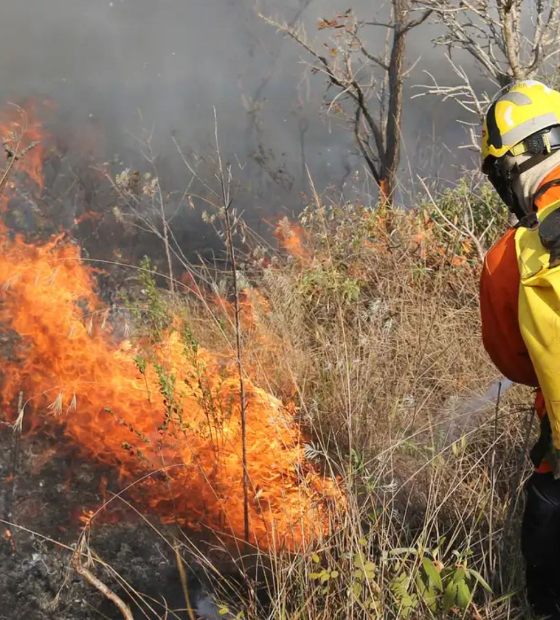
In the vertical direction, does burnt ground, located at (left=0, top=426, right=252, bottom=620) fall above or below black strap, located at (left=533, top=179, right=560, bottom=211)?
below

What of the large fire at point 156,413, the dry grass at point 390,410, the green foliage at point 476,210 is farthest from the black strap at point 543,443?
the green foliage at point 476,210

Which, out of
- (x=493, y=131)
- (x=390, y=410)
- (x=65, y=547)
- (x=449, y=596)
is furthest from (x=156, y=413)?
(x=493, y=131)

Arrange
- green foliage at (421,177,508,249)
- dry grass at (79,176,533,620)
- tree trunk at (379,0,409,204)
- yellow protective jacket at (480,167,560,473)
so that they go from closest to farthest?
1. yellow protective jacket at (480,167,560,473)
2. dry grass at (79,176,533,620)
3. green foliage at (421,177,508,249)
4. tree trunk at (379,0,409,204)

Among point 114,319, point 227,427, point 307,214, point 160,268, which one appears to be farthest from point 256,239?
point 227,427

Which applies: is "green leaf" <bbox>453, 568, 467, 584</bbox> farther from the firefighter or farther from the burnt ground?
the burnt ground

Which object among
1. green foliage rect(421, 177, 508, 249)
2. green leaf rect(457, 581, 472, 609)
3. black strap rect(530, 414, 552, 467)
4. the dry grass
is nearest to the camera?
black strap rect(530, 414, 552, 467)

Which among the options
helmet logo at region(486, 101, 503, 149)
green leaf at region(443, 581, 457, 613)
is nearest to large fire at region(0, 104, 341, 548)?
green leaf at region(443, 581, 457, 613)

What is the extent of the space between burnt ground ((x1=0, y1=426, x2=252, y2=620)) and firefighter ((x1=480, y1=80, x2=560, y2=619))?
143cm

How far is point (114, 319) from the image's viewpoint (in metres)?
5.17

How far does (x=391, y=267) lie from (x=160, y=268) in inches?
134

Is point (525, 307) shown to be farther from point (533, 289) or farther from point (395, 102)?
point (395, 102)

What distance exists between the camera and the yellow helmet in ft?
6.02

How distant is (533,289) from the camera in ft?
4.72

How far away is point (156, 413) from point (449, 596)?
216 centimetres
